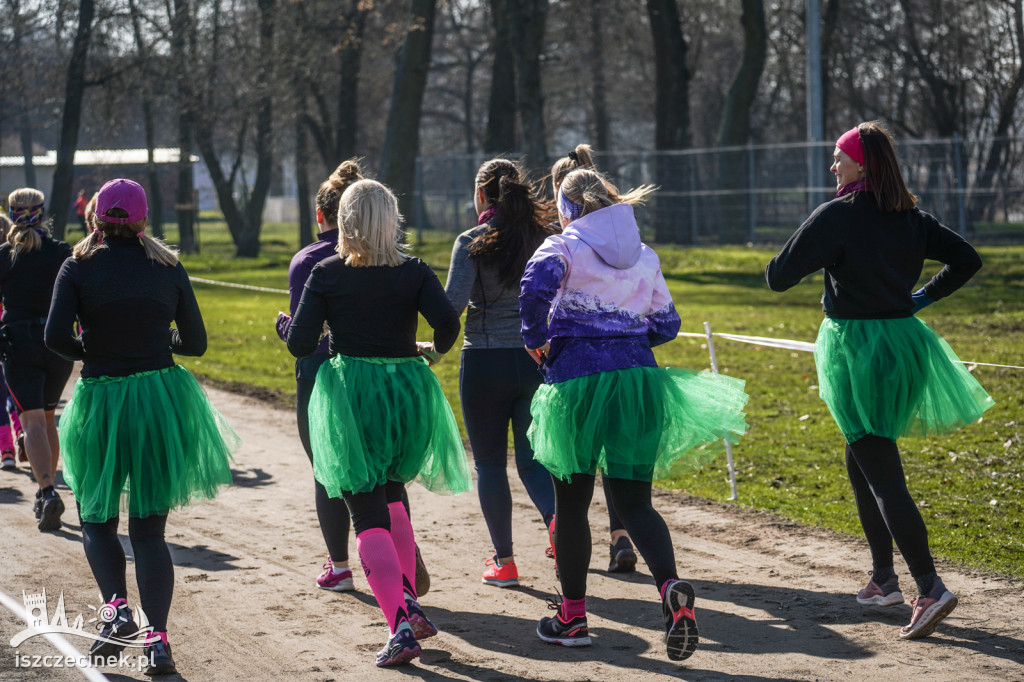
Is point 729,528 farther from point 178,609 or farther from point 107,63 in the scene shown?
point 107,63

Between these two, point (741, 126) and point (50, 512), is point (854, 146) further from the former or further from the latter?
point (741, 126)

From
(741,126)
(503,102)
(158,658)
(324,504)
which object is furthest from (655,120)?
(158,658)

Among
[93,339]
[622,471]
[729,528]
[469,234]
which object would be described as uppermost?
[469,234]

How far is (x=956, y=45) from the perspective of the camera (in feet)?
111

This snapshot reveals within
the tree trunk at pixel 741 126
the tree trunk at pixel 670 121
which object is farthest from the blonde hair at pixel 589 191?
the tree trunk at pixel 670 121

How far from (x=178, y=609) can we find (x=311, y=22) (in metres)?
29.4

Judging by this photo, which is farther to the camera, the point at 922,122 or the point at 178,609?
the point at 922,122

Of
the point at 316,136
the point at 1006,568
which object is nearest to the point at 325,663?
the point at 1006,568

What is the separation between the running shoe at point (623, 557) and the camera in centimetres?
622

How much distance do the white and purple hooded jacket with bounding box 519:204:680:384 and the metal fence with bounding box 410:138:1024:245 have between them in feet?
68.9

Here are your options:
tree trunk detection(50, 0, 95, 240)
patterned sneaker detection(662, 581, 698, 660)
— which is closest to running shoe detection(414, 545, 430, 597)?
patterned sneaker detection(662, 581, 698, 660)

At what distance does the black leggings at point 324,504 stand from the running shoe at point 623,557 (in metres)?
1.42

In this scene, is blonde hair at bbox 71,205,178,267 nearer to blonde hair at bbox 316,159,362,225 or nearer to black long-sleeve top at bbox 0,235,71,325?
blonde hair at bbox 316,159,362,225

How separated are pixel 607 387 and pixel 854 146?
5.13 ft
